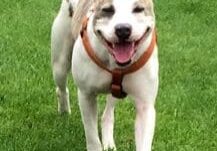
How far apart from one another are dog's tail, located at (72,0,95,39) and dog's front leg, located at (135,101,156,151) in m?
0.69

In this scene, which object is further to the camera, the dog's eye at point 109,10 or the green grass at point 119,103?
the green grass at point 119,103

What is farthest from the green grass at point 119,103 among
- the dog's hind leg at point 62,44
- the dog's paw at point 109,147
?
the dog's hind leg at point 62,44

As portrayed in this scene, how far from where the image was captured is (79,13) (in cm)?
536

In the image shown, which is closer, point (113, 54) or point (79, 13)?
point (113, 54)

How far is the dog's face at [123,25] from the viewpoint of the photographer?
4.52 m

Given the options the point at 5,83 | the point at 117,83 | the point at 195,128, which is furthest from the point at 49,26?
the point at 117,83

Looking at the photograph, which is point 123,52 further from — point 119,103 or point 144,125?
point 119,103

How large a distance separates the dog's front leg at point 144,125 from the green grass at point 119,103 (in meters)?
0.86

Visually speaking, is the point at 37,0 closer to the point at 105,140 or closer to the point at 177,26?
the point at 177,26

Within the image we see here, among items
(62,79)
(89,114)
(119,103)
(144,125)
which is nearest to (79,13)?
(89,114)

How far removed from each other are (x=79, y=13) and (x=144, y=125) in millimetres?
918

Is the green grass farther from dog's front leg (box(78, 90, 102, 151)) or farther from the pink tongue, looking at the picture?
the pink tongue

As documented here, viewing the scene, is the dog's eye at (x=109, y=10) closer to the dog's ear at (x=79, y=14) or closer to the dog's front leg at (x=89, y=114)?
the dog's ear at (x=79, y=14)

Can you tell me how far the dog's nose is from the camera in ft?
14.7
